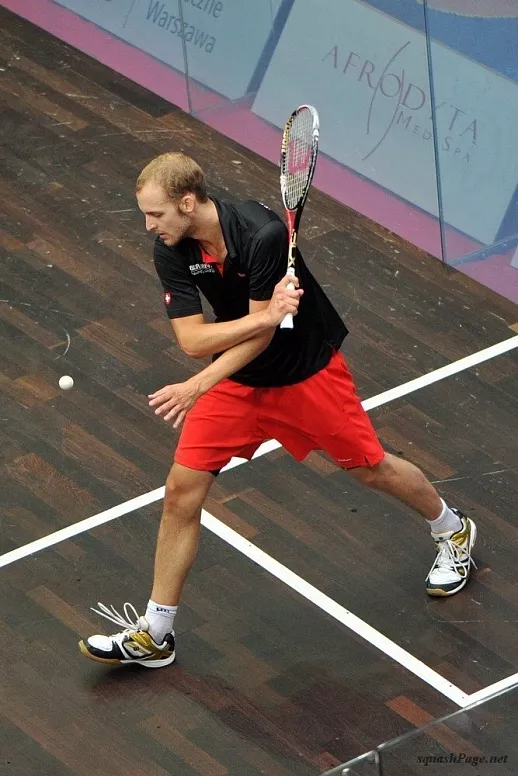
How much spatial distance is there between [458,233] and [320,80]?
4.31ft

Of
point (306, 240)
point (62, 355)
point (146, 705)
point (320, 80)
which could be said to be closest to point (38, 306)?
point (62, 355)

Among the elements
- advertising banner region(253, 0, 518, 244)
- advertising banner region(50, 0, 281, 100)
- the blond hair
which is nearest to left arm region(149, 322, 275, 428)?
the blond hair

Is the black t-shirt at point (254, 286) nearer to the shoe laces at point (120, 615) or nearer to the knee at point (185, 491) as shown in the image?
the knee at point (185, 491)

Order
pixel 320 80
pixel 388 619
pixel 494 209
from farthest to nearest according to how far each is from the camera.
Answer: pixel 320 80, pixel 494 209, pixel 388 619

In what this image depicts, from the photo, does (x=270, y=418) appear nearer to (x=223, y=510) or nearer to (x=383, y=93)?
(x=223, y=510)

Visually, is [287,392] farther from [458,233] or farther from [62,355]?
[458,233]

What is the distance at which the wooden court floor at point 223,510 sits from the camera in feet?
19.2

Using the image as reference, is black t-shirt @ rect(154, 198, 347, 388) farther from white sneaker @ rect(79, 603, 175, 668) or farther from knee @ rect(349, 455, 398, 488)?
white sneaker @ rect(79, 603, 175, 668)

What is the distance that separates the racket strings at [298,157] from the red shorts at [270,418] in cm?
65

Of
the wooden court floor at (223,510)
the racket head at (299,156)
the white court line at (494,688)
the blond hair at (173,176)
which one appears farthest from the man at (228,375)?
the white court line at (494,688)

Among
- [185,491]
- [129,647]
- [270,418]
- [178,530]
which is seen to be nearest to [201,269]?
[270,418]

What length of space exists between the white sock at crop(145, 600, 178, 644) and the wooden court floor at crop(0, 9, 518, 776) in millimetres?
193

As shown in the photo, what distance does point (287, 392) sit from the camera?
19.2 feet

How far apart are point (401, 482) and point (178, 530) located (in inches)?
35.1
